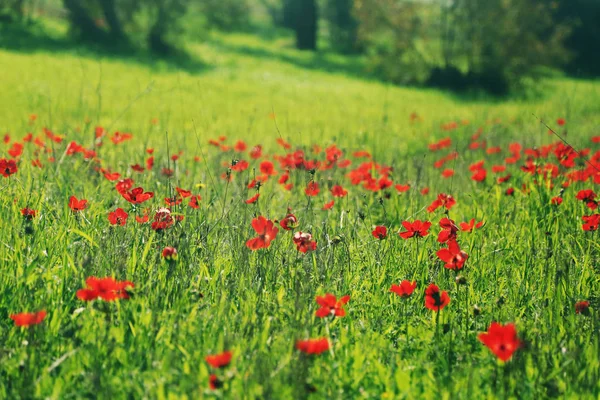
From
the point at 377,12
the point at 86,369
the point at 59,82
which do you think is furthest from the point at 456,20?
the point at 86,369

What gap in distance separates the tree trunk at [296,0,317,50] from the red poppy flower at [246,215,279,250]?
24089 millimetres

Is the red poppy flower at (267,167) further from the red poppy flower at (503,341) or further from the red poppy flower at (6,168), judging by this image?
the red poppy flower at (503,341)

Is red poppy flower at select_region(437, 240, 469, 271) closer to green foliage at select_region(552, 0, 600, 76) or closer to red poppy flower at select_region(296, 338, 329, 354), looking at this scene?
red poppy flower at select_region(296, 338, 329, 354)

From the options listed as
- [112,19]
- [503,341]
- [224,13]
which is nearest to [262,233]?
[503,341]

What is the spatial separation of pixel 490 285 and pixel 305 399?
111 centimetres

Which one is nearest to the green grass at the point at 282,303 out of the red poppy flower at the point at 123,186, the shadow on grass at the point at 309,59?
the red poppy flower at the point at 123,186

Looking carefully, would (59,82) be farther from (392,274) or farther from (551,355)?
(551,355)

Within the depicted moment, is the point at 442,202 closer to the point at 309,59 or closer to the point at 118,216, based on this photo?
the point at 118,216

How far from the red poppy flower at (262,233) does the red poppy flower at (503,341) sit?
767 mm

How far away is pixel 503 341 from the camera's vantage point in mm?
1390

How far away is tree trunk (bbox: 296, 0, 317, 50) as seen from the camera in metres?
24.9

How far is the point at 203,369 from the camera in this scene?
158cm

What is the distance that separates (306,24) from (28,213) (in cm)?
2438

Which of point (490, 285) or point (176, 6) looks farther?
point (176, 6)
